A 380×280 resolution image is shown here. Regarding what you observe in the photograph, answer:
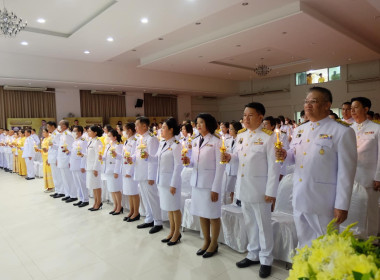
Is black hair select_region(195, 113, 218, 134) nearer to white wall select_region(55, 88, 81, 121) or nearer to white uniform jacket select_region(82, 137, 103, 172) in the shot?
white uniform jacket select_region(82, 137, 103, 172)

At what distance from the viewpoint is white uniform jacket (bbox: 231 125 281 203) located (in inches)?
104

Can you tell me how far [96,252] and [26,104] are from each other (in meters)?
12.0

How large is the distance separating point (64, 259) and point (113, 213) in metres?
1.60

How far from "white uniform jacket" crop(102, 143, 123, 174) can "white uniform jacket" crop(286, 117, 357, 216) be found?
3146 mm

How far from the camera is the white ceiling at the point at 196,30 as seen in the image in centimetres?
674

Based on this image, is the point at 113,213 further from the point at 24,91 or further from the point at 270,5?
the point at 24,91

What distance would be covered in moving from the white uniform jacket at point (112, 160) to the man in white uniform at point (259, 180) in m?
2.44

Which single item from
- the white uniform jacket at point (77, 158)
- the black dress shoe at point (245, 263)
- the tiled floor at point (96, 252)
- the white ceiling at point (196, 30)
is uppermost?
the white ceiling at point (196, 30)

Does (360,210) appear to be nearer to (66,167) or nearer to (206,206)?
(206,206)

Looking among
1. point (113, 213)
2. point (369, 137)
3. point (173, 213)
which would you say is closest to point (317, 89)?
point (369, 137)

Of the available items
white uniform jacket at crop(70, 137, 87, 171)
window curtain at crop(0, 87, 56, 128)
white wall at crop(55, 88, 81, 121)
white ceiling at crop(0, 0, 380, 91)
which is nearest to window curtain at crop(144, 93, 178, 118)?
white wall at crop(55, 88, 81, 121)

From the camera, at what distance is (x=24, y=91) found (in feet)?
42.6

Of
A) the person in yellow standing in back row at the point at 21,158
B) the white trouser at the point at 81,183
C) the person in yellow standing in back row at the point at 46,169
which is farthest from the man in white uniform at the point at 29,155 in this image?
the white trouser at the point at 81,183

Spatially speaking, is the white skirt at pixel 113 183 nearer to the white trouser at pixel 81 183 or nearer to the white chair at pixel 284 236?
the white trouser at pixel 81 183
